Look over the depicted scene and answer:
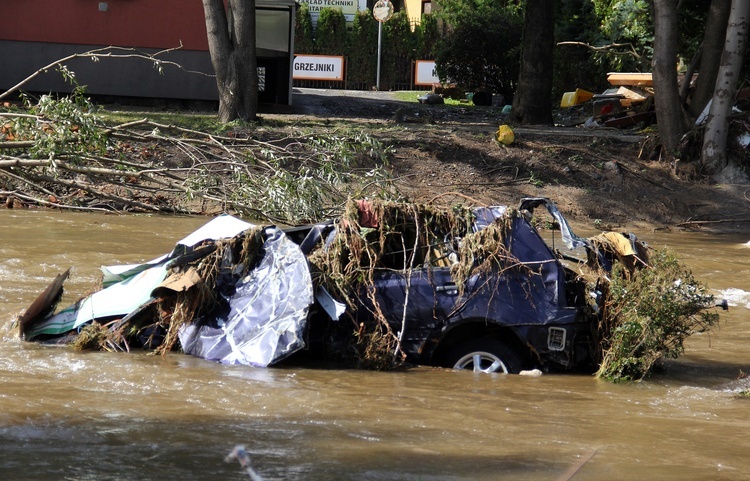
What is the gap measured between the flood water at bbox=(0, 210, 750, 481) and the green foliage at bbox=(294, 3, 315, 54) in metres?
32.5

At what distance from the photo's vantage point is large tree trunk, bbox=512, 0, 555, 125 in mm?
23875

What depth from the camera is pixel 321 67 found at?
39.6m

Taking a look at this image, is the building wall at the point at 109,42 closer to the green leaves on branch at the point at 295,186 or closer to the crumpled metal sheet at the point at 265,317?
the green leaves on branch at the point at 295,186

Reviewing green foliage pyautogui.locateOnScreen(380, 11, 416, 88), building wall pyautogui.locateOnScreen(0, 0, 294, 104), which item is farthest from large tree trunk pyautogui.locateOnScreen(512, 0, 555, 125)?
green foliage pyautogui.locateOnScreen(380, 11, 416, 88)

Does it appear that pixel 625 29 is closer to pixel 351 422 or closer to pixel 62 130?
pixel 62 130

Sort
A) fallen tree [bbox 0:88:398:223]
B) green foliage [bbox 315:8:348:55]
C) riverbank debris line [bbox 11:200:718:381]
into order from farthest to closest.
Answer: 1. green foliage [bbox 315:8:348:55]
2. fallen tree [bbox 0:88:398:223]
3. riverbank debris line [bbox 11:200:718:381]

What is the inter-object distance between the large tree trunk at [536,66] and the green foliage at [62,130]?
1503 cm

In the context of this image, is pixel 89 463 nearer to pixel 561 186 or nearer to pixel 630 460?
pixel 630 460

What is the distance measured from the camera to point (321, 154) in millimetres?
11938

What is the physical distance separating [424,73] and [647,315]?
33.1 m

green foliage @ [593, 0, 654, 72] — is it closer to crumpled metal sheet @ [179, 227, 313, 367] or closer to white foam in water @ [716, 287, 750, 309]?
white foam in water @ [716, 287, 750, 309]

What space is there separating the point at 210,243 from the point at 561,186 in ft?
41.1

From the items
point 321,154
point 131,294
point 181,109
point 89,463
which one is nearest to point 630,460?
point 89,463

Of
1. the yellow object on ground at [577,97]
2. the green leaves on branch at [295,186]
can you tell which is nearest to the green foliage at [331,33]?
the yellow object on ground at [577,97]
